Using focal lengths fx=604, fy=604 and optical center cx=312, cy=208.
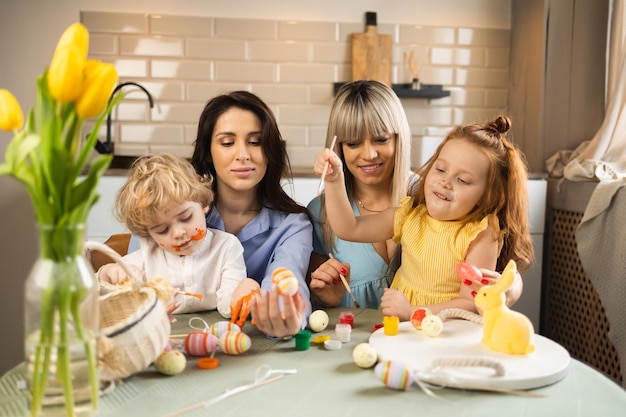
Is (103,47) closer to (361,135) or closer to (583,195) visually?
(361,135)

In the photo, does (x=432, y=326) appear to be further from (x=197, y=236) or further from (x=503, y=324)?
(x=197, y=236)

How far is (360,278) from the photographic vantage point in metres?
1.76

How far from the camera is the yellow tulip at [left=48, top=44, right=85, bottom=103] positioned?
2.18 ft

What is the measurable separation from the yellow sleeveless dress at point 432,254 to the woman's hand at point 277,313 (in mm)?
434

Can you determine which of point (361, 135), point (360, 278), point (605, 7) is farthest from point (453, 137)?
point (605, 7)

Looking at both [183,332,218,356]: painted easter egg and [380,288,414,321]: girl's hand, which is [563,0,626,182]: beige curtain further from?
[183,332,218,356]: painted easter egg

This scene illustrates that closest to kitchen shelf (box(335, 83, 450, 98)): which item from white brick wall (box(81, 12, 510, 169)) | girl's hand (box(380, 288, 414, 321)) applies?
white brick wall (box(81, 12, 510, 169))

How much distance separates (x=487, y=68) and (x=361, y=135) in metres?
1.90

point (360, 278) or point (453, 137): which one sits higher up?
point (453, 137)

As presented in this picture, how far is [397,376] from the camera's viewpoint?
0.88 m

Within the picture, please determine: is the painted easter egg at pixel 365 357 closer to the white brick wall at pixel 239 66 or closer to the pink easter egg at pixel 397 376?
the pink easter egg at pixel 397 376

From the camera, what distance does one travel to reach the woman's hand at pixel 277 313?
1.07 m

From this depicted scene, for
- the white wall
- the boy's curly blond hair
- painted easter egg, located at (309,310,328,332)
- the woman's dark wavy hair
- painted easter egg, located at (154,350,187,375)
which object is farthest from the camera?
the white wall

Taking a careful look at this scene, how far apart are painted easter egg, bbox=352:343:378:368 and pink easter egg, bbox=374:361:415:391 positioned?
2.8 inches
